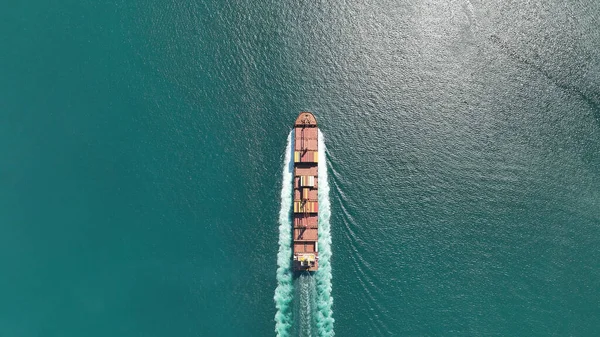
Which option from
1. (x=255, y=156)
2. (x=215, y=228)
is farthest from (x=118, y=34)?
(x=215, y=228)

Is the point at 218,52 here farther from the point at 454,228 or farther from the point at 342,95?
the point at 454,228

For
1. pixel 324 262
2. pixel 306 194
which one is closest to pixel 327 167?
pixel 306 194

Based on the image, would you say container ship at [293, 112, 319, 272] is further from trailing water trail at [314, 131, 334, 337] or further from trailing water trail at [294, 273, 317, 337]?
trailing water trail at [294, 273, 317, 337]

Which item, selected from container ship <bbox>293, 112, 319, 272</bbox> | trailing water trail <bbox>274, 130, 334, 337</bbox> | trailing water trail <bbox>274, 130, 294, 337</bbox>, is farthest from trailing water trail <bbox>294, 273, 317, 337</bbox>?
container ship <bbox>293, 112, 319, 272</bbox>

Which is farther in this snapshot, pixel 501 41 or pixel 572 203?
pixel 501 41

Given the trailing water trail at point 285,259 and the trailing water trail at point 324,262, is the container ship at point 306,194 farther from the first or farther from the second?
the trailing water trail at point 285,259

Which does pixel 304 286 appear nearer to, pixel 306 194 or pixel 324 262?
pixel 324 262
